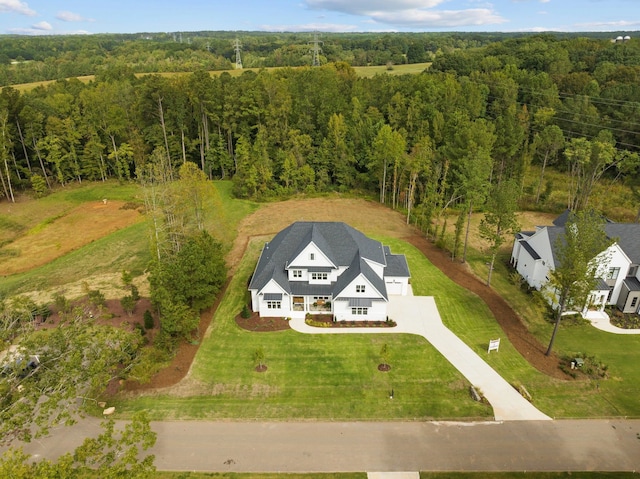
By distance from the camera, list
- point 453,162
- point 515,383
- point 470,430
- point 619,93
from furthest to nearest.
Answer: point 619,93, point 453,162, point 515,383, point 470,430

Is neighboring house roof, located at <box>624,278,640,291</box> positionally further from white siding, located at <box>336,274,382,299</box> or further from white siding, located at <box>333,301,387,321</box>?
white siding, located at <box>336,274,382,299</box>

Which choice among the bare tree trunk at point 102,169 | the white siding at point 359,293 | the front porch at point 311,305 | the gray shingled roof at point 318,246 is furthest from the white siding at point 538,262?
the bare tree trunk at point 102,169

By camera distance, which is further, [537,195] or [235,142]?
[235,142]

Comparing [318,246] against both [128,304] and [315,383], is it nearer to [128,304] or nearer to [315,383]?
[315,383]

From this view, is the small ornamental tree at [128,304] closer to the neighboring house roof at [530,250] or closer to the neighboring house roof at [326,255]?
the neighboring house roof at [326,255]

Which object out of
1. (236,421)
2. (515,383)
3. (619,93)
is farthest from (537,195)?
(236,421)

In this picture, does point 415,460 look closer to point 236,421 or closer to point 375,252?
point 236,421

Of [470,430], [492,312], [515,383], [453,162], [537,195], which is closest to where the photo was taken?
[470,430]
